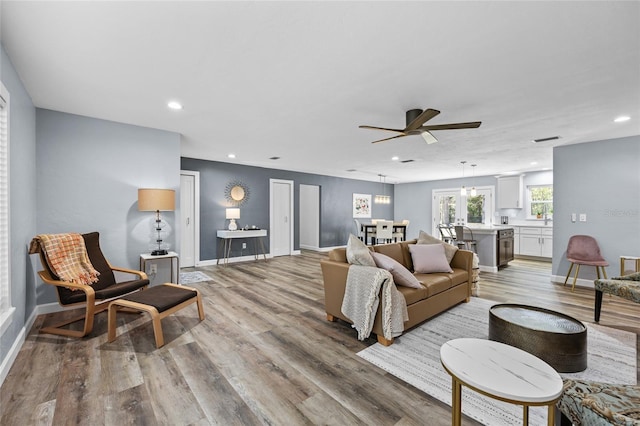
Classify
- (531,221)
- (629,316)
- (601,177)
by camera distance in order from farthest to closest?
(531,221), (601,177), (629,316)

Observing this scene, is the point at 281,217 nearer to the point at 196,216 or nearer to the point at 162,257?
the point at 196,216

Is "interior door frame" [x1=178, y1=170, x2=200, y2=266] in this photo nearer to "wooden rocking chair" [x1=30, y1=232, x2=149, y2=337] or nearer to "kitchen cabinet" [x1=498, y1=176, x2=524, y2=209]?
"wooden rocking chair" [x1=30, y1=232, x2=149, y2=337]

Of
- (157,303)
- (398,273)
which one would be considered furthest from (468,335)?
(157,303)

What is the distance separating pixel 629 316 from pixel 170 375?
4.82 meters

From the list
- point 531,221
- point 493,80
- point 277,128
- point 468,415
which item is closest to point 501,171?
point 531,221

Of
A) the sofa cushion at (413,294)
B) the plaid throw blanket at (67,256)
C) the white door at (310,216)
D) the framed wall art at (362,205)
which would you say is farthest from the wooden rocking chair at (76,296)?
the framed wall art at (362,205)

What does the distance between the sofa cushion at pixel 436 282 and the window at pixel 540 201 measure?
19.1 ft

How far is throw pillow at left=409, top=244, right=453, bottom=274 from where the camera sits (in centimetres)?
354

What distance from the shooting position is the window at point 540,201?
728 centimetres

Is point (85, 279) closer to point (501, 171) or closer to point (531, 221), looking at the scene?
point (501, 171)

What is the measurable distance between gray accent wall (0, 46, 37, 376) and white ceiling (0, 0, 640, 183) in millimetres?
197

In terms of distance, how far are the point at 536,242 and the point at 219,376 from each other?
7.95 m

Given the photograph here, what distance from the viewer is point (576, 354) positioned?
2.06m

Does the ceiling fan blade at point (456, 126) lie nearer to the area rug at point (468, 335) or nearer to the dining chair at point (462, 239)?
the area rug at point (468, 335)
